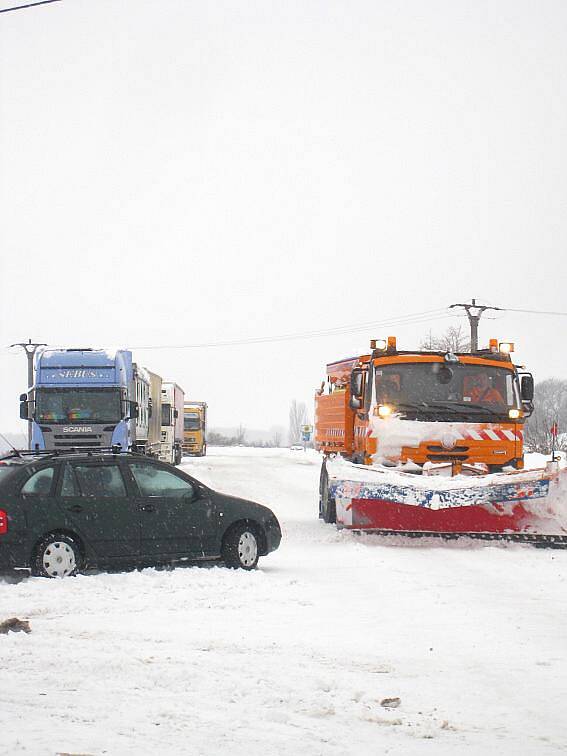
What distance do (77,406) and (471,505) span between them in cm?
1404

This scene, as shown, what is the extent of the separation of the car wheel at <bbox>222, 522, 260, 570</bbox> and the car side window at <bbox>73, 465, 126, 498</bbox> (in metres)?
1.33

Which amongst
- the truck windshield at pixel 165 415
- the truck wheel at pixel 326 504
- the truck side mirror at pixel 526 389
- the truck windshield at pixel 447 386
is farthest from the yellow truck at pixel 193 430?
the truck side mirror at pixel 526 389

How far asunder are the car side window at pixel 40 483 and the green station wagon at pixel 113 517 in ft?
0.04

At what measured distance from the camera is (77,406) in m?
25.8

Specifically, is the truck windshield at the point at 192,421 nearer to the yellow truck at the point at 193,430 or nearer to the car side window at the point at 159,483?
the yellow truck at the point at 193,430

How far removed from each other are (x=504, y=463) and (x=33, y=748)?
11327 millimetres

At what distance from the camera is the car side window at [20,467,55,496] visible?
10883 mm

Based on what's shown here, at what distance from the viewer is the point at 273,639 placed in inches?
313

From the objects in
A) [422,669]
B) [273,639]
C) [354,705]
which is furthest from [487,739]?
[273,639]

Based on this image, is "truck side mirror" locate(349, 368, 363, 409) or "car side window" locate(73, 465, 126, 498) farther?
"truck side mirror" locate(349, 368, 363, 409)

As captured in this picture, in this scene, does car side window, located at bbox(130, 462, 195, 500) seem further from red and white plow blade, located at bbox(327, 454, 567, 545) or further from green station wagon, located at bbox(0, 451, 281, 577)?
red and white plow blade, located at bbox(327, 454, 567, 545)

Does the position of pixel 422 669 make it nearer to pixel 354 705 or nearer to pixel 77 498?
pixel 354 705

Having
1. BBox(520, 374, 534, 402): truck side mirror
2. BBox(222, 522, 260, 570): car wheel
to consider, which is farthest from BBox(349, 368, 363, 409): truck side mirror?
BBox(222, 522, 260, 570): car wheel

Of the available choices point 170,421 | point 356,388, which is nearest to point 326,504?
point 356,388
